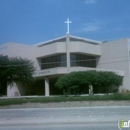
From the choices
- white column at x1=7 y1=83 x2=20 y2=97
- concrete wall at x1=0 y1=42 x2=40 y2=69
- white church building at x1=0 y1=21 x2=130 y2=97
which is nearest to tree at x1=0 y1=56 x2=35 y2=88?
white church building at x1=0 y1=21 x2=130 y2=97

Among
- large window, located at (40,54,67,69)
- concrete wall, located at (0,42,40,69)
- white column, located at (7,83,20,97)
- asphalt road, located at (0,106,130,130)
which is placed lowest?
asphalt road, located at (0,106,130,130)

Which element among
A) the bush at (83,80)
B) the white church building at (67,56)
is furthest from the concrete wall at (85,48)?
the bush at (83,80)

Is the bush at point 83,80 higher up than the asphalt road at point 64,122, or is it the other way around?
the bush at point 83,80

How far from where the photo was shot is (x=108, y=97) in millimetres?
33000

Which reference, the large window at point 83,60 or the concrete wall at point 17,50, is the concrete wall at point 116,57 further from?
the concrete wall at point 17,50

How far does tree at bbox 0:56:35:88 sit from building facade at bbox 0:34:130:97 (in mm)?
8589

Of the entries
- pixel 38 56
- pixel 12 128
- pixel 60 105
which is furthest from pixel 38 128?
pixel 38 56

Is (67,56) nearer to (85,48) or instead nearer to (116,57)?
(85,48)

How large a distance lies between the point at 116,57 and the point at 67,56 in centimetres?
1077

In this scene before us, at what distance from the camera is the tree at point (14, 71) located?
43.2m

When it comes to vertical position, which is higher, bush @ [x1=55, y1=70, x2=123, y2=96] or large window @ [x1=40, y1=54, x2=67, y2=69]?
large window @ [x1=40, y1=54, x2=67, y2=69]

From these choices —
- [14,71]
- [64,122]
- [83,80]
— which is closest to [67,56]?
[83,80]

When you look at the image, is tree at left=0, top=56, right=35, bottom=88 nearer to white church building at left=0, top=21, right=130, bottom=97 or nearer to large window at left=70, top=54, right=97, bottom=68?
white church building at left=0, top=21, right=130, bottom=97

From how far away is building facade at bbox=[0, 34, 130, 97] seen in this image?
57.2m
